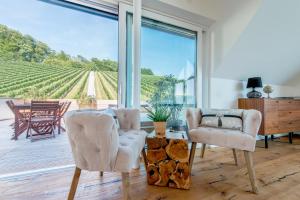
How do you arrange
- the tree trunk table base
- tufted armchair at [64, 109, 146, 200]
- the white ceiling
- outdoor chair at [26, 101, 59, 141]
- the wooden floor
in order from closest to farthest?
tufted armchair at [64, 109, 146, 200], the wooden floor, the tree trunk table base, outdoor chair at [26, 101, 59, 141], the white ceiling

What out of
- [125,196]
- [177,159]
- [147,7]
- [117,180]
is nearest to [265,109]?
[177,159]

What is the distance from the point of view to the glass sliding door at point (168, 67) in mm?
2793

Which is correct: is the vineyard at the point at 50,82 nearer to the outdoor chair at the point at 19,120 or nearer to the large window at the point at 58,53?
the large window at the point at 58,53

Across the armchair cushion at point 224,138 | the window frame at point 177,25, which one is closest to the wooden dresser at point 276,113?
Answer: the window frame at point 177,25

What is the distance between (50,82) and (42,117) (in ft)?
1.40

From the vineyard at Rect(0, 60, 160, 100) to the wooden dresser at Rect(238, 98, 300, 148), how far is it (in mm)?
1961

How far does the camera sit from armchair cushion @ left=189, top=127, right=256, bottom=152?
179 centimetres

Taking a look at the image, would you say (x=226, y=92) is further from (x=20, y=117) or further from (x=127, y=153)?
(x=20, y=117)

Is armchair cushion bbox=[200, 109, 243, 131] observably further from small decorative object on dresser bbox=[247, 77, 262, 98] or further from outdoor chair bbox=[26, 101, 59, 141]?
outdoor chair bbox=[26, 101, 59, 141]

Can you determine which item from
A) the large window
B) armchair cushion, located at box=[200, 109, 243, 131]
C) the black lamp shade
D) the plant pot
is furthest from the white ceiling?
the plant pot

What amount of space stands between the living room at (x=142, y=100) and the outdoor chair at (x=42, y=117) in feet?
0.04

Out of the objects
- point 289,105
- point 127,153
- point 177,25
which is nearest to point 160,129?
point 127,153

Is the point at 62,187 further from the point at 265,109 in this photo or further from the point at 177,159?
the point at 265,109

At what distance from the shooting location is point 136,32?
2436 mm
